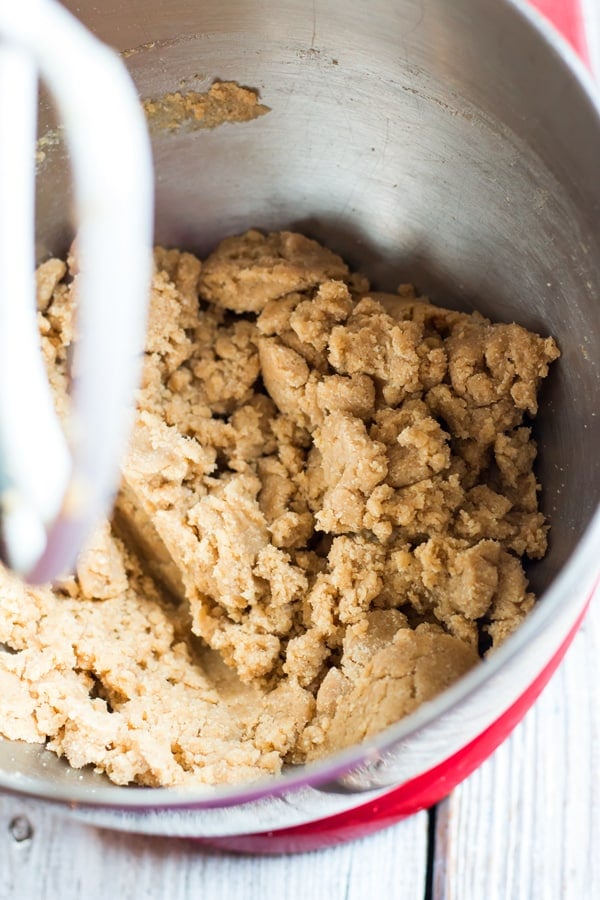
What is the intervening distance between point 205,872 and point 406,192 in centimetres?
78

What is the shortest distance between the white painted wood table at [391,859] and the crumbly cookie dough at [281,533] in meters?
0.24

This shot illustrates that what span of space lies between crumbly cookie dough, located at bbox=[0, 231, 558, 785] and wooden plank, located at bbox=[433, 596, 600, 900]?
0.29 m

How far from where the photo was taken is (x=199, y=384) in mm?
1032

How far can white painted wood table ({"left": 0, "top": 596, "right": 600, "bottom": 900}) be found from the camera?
3.39ft

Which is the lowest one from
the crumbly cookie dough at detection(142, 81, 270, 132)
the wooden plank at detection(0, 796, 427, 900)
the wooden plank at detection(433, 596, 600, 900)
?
the wooden plank at detection(0, 796, 427, 900)

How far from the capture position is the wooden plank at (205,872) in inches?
40.7

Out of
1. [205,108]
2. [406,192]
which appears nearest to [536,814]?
[406,192]

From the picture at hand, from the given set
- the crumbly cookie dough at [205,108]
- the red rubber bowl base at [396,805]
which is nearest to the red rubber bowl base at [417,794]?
the red rubber bowl base at [396,805]

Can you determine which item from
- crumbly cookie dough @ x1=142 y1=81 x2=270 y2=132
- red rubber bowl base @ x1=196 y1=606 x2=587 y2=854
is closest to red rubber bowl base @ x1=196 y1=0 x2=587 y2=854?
red rubber bowl base @ x1=196 y1=606 x2=587 y2=854

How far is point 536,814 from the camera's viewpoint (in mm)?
1055

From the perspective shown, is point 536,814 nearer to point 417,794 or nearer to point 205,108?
point 417,794

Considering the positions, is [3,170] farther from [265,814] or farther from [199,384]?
[265,814]

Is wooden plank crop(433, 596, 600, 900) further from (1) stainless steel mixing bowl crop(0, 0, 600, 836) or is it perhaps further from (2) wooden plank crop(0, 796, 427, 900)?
(1) stainless steel mixing bowl crop(0, 0, 600, 836)

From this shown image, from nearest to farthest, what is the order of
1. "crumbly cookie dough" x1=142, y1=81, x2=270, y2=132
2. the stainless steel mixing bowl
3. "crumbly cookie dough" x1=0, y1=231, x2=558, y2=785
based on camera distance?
the stainless steel mixing bowl → "crumbly cookie dough" x1=0, y1=231, x2=558, y2=785 → "crumbly cookie dough" x1=142, y1=81, x2=270, y2=132
